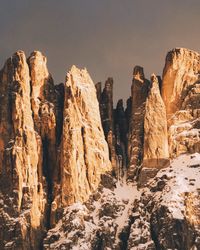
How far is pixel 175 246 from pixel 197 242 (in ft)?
11.2

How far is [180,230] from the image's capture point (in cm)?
19988

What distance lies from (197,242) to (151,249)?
7072 millimetres

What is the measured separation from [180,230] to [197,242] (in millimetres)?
3302

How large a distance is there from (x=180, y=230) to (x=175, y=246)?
8.53ft

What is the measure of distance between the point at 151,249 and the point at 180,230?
5.26 meters

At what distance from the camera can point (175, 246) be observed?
653 feet

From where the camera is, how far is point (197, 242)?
651 feet

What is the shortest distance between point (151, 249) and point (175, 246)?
3.68m
